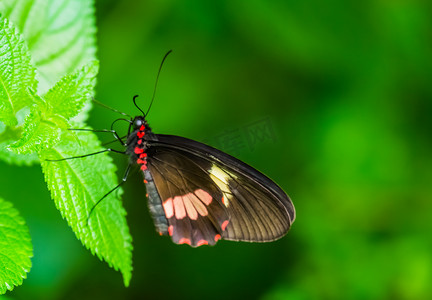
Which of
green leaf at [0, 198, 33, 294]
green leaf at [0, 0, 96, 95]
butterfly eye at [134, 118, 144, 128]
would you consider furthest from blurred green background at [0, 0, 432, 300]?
green leaf at [0, 198, 33, 294]

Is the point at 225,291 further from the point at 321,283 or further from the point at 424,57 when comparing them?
the point at 424,57

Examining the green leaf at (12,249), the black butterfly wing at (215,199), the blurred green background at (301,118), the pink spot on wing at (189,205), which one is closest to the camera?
the green leaf at (12,249)

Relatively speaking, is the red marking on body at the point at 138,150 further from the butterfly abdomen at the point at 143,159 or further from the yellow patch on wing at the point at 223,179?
the yellow patch on wing at the point at 223,179

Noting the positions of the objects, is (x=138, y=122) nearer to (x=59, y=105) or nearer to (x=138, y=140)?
(x=138, y=140)

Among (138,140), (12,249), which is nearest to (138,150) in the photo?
(138,140)

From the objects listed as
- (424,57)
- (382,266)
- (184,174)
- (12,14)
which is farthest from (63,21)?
(424,57)

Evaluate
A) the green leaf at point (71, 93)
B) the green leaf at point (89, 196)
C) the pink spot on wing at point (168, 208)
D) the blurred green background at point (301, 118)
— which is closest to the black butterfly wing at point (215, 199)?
the pink spot on wing at point (168, 208)

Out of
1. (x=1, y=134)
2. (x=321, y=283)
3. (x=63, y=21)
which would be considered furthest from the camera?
(x=321, y=283)

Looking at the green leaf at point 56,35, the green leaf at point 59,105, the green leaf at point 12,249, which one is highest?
the green leaf at point 56,35
